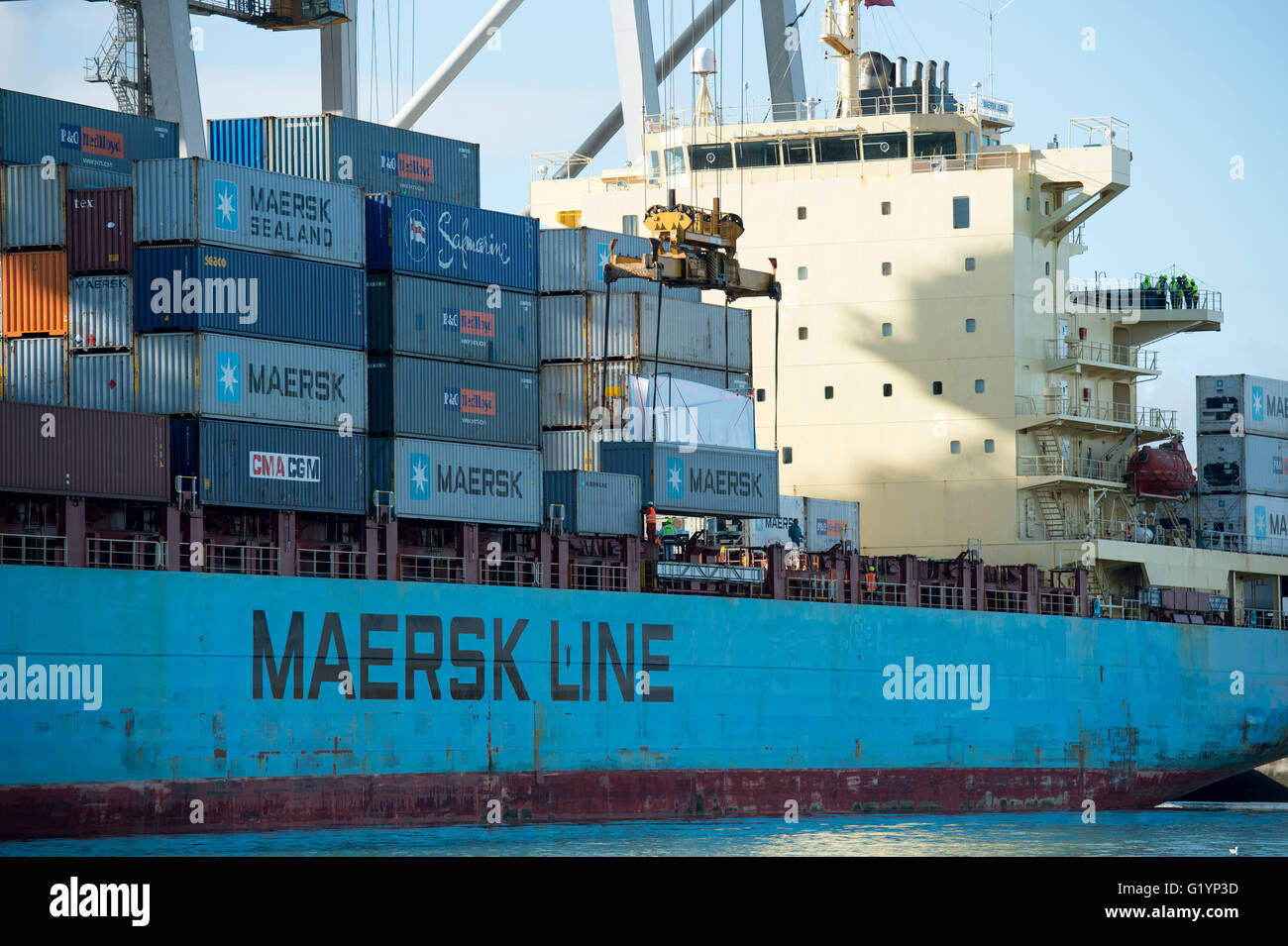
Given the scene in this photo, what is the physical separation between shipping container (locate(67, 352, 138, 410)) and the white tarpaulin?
9267 millimetres

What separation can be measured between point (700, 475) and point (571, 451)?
254 cm

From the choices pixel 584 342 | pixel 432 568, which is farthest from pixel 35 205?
pixel 584 342

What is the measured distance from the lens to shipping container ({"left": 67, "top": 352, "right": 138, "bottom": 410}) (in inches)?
938

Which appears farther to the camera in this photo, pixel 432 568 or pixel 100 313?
pixel 432 568

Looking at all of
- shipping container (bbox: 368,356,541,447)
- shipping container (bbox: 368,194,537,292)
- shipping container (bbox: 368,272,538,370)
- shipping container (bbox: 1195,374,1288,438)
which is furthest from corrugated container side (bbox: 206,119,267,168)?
shipping container (bbox: 1195,374,1288,438)

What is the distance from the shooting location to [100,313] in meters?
24.1

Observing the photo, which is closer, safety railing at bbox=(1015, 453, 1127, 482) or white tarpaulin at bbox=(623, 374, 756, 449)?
white tarpaulin at bbox=(623, 374, 756, 449)

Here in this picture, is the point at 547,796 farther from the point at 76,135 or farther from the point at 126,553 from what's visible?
the point at 76,135

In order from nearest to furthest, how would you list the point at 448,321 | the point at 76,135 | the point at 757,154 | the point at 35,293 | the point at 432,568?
the point at 35,293
the point at 432,568
the point at 448,321
the point at 76,135
the point at 757,154

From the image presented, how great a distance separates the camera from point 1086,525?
3891cm

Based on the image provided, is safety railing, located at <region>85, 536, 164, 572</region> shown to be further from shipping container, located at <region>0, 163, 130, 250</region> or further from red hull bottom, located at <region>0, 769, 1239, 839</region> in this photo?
shipping container, located at <region>0, 163, 130, 250</region>
